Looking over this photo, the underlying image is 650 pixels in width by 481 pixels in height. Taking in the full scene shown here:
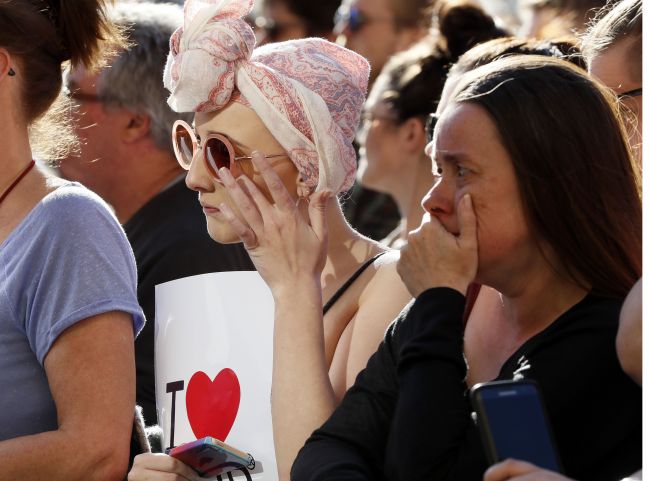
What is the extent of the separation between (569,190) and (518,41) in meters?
1.38

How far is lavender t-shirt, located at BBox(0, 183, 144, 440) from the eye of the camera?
2695 millimetres

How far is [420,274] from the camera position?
248 centimetres

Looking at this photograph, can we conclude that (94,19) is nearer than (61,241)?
No

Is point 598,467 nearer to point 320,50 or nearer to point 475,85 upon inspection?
point 475,85

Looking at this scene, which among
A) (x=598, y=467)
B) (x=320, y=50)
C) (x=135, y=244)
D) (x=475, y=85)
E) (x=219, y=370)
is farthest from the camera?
(x=135, y=244)

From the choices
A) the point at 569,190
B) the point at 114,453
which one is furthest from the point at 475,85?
the point at 114,453

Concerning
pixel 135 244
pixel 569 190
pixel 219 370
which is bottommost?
pixel 135 244

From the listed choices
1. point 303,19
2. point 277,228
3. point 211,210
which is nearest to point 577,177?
point 277,228

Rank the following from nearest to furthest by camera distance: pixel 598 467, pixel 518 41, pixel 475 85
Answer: pixel 598 467 < pixel 475 85 < pixel 518 41

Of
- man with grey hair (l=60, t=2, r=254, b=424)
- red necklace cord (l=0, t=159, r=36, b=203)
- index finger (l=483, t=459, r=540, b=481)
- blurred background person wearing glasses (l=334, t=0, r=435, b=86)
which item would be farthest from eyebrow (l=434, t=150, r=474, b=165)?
blurred background person wearing glasses (l=334, t=0, r=435, b=86)

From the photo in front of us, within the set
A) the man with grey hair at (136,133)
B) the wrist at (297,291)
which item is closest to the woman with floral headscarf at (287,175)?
the wrist at (297,291)

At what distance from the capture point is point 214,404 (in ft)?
9.62

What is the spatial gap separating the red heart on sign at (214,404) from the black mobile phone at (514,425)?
1.13 m

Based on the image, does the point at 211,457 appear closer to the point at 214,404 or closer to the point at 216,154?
the point at 214,404
